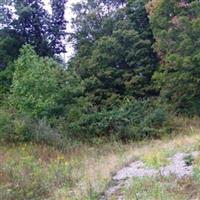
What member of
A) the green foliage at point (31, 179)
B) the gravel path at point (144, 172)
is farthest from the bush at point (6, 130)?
the gravel path at point (144, 172)

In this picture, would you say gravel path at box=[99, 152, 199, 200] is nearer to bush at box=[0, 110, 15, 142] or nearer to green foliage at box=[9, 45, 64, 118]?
bush at box=[0, 110, 15, 142]

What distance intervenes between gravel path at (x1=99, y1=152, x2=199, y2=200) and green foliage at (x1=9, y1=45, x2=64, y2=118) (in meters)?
9.87

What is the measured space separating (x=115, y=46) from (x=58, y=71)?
4060 millimetres

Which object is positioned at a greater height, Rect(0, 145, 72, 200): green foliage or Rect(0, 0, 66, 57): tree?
Rect(0, 0, 66, 57): tree

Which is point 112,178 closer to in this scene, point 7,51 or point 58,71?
point 58,71

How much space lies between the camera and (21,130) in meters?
16.2

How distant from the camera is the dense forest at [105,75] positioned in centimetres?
1862

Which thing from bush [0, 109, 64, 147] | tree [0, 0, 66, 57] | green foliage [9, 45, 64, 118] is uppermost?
tree [0, 0, 66, 57]

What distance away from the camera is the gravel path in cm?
785

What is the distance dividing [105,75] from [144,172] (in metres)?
15.1

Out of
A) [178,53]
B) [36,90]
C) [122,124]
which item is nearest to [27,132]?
[36,90]

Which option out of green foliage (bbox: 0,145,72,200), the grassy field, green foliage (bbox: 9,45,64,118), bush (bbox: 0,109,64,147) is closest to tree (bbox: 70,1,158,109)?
green foliage (bbox: 9,45,64,118)

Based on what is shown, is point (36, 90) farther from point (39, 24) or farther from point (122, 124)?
point (39, 24)

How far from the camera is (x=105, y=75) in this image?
23625 millimetres
